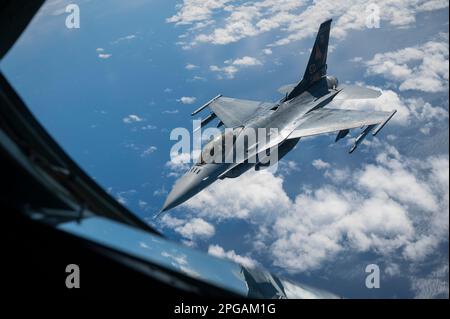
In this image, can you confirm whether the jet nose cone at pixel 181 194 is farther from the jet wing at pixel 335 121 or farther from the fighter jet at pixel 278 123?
the jet wing at pixel 335 121

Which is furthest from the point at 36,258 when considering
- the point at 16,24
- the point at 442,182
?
the point at 442,182

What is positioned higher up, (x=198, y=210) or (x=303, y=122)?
(x=303, y=122)

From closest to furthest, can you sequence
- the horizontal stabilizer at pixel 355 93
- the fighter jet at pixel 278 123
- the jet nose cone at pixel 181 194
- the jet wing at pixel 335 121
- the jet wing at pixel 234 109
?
the jet nose cone at pixel 181 194 < the fighter jet at pixel 278 123 < the jet wing at pixel 335 121 < the jet wing at pixel 234 109 < the horizontal stabilizer at pixel 355 93

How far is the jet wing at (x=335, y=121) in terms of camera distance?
19.5 metres

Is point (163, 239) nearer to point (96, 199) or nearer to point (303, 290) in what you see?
point (96, 199)

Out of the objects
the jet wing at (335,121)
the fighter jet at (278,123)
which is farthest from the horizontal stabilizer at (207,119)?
the jet wing at (335,121)

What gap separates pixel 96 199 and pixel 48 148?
30.2 inches

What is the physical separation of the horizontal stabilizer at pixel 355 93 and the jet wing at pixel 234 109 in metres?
5.12

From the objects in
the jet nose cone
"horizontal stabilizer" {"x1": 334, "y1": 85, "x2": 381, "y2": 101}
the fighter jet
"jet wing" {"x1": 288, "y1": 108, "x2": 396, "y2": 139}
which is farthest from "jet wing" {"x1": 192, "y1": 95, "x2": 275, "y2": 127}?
the jet nose cone

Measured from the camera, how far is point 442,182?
54.5 meters

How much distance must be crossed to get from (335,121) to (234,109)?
23.8ft
